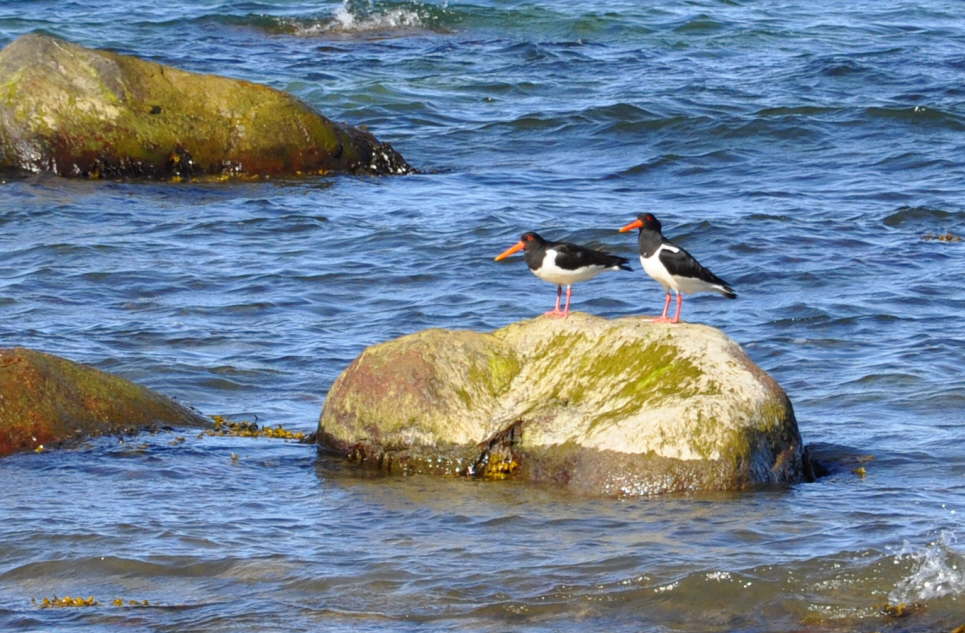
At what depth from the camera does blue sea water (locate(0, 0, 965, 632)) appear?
7.63 meters

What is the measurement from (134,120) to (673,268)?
9.28 metres

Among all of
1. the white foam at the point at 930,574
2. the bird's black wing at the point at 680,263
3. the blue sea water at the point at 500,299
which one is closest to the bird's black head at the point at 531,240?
the bird's black wing at the point at 680,263

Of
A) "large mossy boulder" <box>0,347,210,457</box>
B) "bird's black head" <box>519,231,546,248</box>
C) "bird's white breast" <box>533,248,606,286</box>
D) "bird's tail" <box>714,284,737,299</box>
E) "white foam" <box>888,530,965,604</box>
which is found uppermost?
"bird's black head" <box>519,231,546,248</box>

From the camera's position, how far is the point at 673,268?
10.0 m

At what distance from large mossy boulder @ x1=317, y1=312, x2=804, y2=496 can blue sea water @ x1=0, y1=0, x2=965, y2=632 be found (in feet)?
0.80

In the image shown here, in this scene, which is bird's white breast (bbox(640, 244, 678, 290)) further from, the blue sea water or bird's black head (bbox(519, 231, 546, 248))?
the blue sea water

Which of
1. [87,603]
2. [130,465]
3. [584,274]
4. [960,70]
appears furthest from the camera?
[960,70]

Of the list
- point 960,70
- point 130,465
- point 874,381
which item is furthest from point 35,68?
point 960,70

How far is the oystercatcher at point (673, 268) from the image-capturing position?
394 inches

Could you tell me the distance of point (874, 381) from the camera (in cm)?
1151

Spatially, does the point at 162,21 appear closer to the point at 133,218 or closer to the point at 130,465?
the point at 133,218

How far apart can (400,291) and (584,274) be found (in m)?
4.36

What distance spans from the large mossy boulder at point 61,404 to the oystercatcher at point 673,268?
345 cm

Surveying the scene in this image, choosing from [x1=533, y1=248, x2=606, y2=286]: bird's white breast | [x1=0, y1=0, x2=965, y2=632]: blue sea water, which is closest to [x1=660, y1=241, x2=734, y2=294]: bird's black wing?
[x1=533, y1=248, x2=606, y2=286]: bird's white breast
